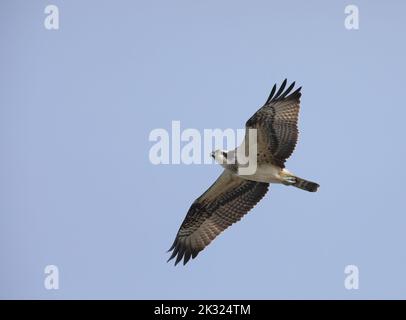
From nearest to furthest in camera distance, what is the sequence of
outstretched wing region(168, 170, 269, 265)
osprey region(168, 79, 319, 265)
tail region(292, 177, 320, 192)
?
tail region(292, 177, 320, 192) → osprey region(168, 79, 319, 265) → outstretched wing region(168, 170, 269, 265)

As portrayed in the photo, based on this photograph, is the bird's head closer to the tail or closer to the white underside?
the white underside

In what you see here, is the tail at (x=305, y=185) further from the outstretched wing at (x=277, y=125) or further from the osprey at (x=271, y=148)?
the outstretched wing at (x=277, y=125)

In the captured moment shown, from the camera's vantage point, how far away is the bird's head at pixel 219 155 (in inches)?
540

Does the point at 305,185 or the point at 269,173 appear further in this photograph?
the point at 269,173

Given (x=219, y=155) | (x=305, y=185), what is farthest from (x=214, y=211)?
(x=305, y=185)

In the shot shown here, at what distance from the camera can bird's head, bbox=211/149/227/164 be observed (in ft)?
45.0

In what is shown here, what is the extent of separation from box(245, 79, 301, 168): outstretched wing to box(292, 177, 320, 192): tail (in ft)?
1.12

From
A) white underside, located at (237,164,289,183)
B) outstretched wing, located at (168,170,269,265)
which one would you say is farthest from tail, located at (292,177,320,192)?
outstretched wing, located at (168,170,269,265)

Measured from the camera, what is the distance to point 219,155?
13719mm

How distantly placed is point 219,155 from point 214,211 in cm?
145

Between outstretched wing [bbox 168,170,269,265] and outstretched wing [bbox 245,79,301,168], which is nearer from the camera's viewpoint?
outstretched wing [bbox 245,79,301,168]

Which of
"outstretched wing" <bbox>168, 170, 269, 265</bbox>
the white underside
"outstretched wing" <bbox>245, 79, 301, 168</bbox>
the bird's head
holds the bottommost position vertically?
"outstretched wing" <bbox>168, 170, 269, 265</bbox>

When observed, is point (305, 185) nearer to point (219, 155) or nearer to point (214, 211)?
point (219, 155)
